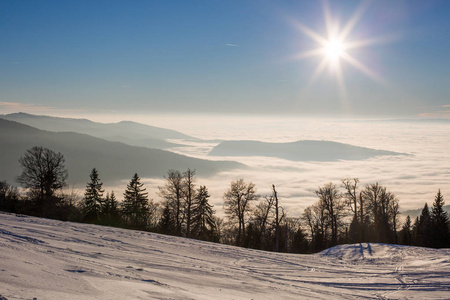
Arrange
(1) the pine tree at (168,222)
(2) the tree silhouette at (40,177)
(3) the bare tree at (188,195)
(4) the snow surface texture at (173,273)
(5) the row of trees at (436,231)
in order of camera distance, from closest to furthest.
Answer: (4) the snow surface texture at (173,273) → (3) the bare tree at (188,195) → (2) the tree silhouette at (40,177) → (1) the pine tree at (168,222) → (5) the row of trees at (436,231)

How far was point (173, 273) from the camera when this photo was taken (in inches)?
318

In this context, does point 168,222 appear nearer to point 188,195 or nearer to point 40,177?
point 188,195

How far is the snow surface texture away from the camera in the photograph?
199 inches

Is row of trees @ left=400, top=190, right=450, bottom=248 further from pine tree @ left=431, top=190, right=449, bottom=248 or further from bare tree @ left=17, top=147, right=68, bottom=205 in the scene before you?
bare tree @ left=17, top=147, right=68, bottom=205

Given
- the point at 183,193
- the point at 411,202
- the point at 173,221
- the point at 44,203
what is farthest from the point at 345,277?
the point at 411,202

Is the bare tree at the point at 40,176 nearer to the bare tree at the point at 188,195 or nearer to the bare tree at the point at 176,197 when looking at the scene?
the bare tree at the point at 176,197

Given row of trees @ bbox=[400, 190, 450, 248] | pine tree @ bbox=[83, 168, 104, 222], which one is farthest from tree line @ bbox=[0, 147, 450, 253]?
row of trees @ bbox=[400, 190, 450, 248]

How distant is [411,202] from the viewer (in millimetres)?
153750

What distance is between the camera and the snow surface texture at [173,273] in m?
5.06

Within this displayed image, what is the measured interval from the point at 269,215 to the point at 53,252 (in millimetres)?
24683

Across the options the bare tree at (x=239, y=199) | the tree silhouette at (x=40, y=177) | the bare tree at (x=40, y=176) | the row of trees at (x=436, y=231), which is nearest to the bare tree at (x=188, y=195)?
the bare tree at (x=239, y=199)

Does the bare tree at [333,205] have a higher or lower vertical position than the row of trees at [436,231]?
higher

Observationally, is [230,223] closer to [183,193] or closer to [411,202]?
[183,193]

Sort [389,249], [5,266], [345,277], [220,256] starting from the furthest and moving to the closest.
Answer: [389,249] → [220,256] → [345,277] → [5,266]
